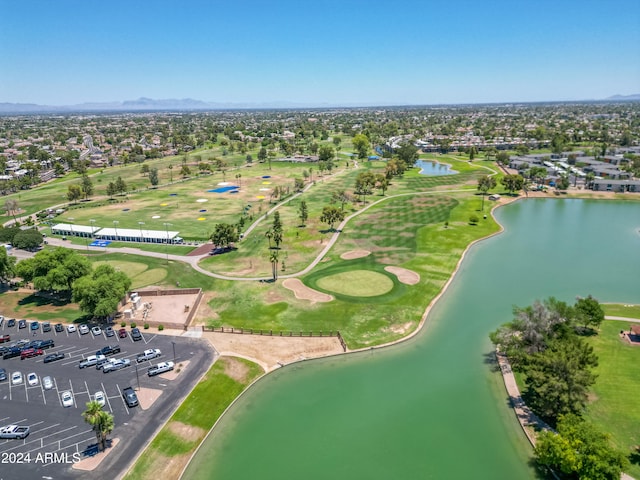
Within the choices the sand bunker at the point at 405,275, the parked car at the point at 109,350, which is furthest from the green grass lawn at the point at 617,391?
the parked car at the point at 109,350

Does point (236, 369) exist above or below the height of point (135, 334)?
below

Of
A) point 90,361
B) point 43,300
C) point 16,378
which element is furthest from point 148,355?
point 43,300

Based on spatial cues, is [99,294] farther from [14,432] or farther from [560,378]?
[560,378]

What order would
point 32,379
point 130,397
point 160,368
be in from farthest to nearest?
point 160,368, point 32,379, point 130,397

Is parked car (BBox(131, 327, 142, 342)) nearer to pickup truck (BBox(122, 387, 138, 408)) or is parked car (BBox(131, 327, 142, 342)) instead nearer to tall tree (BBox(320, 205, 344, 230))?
pickup truck (BBox(122, 387, 138, 408))

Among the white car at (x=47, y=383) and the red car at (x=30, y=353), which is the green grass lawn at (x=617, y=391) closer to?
the white car at (x=47, y=383)

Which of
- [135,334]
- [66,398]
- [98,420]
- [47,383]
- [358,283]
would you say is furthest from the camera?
[358,283]

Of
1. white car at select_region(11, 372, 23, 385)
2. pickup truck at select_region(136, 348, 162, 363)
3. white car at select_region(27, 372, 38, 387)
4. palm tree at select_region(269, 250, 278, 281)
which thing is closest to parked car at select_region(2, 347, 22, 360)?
white car at select_region(11, 372, 23, 385)
